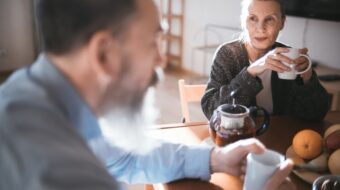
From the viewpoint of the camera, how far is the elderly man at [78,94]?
20.3 inches

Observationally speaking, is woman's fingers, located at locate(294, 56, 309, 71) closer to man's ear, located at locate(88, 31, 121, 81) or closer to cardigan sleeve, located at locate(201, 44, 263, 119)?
cardigan sleeve, located at locate(201, 44, 263, 119)

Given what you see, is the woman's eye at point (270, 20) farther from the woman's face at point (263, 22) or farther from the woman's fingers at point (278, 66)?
the woman's fingers at point (278, 66)

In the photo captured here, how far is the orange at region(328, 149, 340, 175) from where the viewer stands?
946 mm

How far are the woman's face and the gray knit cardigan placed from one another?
0.32 feet

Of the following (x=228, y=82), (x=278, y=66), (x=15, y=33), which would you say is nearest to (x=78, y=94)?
(x=278, y=66)

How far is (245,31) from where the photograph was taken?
1.62 meters

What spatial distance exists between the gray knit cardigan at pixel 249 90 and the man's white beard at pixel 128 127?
0.57m

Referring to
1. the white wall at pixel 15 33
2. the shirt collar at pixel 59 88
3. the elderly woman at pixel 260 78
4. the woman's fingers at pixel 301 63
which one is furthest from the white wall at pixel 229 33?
the shirt collar at pixel 59 88

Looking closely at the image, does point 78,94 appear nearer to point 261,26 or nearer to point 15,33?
point 261,26

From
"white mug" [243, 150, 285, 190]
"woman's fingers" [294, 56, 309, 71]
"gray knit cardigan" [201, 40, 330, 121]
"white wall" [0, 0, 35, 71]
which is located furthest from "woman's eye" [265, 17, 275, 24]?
"white wall" [0, 0, 35, 71]

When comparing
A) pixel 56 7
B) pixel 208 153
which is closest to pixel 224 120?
A: pixel 208 153

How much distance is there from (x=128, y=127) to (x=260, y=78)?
34.3 inches

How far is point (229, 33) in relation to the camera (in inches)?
165

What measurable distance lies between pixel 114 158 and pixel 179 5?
409 centimetres
